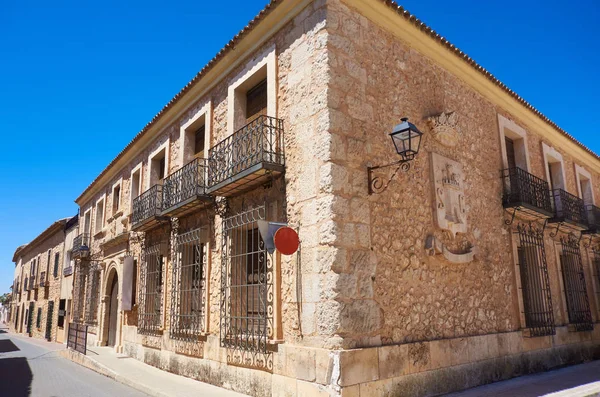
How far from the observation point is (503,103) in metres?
9.11

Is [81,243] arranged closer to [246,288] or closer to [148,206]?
[148,206]

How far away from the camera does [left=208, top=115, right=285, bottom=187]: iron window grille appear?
237 inches

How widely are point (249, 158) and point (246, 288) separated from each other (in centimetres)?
192

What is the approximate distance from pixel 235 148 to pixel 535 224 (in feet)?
21.0

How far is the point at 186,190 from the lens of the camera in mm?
7910

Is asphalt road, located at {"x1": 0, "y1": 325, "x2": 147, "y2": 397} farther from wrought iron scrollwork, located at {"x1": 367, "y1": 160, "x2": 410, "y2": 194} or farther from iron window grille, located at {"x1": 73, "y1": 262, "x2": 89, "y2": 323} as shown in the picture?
wrought iron scrollwork, located at {"x1": 367, "y1": 160, "x2": 410, "y2": 194}

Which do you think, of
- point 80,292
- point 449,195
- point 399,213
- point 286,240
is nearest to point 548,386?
point 449,195

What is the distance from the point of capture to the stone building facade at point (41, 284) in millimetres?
19891

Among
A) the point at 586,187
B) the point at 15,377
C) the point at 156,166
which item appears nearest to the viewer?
the point at 15,377

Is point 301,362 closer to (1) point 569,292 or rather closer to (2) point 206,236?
(2) point 206,236

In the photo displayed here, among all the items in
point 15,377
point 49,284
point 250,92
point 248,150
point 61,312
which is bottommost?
point 15,377

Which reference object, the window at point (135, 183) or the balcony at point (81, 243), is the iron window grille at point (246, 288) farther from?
the balcony at point (81, 243)

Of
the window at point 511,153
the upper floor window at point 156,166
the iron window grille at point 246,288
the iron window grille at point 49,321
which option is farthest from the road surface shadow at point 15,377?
the window at point 511,153

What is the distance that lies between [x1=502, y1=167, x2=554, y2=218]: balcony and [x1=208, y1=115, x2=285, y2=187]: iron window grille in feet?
15.4
